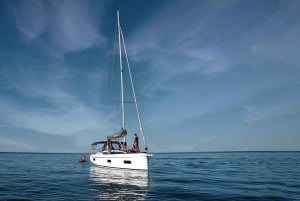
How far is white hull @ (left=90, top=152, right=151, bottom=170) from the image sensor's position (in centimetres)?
3665

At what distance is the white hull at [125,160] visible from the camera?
120 feet

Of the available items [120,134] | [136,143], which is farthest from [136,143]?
[120,134]

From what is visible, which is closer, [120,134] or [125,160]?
[125,160]

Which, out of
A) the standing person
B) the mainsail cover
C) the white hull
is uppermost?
the mainsail cover

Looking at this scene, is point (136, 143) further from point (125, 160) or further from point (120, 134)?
point (120, 134)

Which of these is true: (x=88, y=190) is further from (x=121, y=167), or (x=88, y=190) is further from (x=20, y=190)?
(x=121, y=167)

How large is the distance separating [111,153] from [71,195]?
77.6 feet

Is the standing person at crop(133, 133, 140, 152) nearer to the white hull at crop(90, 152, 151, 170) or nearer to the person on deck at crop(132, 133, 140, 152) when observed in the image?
the person on deck at crop(132, 133, 140, 152)

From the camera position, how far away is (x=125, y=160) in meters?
39.2

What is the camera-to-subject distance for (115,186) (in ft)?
83.4

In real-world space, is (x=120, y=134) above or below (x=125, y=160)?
above

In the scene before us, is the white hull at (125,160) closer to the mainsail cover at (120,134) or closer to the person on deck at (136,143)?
the person on deck at (136,143)

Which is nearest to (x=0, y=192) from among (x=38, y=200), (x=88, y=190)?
(x=38, y=200)

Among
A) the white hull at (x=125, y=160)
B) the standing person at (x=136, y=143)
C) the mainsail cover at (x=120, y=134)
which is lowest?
the white hull at (x=125, y=160)
